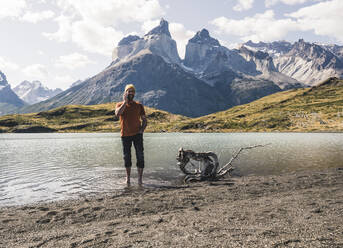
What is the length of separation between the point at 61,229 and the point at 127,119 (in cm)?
759

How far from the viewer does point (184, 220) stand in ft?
28.8

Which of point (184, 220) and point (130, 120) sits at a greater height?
point (130, 120)

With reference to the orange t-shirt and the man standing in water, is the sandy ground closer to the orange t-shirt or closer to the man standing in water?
the man standing in water

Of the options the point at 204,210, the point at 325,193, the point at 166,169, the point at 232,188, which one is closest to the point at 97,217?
the point at 204,210

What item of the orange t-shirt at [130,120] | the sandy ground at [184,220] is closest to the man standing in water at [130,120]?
the orange t-shirt at [130,120]

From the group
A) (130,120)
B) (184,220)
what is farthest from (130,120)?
(184,220)

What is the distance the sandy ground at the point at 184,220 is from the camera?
6.88m

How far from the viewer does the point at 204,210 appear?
33.3ft

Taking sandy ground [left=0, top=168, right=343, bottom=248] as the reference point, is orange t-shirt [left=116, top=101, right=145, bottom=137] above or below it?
above

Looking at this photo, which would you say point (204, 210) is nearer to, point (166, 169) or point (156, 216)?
point (156, 216)

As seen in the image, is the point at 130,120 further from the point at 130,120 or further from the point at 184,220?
the point at 184,220

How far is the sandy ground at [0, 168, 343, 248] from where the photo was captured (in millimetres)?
6883

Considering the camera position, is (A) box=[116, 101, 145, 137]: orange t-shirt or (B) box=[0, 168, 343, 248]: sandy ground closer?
(B) box=[0, 168, 343, 248]: sandy ground

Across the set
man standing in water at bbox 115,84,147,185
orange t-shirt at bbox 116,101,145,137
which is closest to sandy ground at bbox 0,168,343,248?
man standing in water at bbox 115,84,147,185
